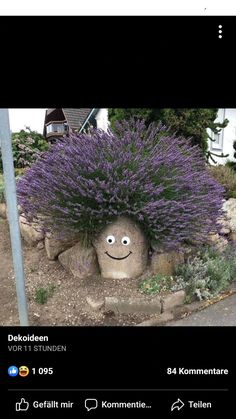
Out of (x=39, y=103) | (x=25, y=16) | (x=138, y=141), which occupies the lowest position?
(x=39, y=103)

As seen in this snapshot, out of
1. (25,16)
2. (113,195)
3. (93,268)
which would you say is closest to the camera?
(25,16)

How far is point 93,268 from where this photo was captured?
2070 millimetres

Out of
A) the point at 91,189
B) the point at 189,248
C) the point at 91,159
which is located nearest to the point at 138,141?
the point at 91,159

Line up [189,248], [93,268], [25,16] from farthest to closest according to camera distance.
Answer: [189,248]
[93,268]
[25,16]

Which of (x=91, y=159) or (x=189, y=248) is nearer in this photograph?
(x=91, y=159)

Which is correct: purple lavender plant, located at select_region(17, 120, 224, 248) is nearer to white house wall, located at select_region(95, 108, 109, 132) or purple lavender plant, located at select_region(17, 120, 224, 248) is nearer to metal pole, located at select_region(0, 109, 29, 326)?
white house wall, located at select_region(95, 108, 109, 132)

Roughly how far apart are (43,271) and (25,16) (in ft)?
5.55

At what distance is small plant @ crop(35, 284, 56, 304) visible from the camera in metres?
1.84

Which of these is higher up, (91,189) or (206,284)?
(91,189)

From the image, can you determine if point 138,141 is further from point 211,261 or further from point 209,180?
point 211,261
